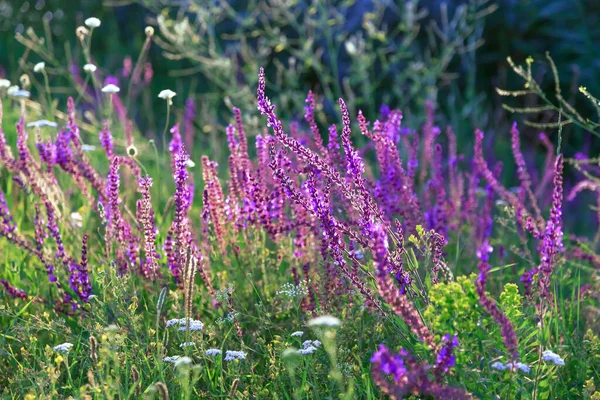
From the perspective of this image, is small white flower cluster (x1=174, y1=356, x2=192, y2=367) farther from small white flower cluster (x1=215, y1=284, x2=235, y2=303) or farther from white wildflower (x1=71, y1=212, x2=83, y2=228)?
white wildflower (x1=71, y1=212, x2=83, y2=228)

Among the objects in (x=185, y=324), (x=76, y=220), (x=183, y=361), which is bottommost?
(x=76, y=220)

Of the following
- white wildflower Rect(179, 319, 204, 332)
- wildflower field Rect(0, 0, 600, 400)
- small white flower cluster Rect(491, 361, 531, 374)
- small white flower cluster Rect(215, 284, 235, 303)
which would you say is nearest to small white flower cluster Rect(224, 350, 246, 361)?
wildflower field Rect(0, 0, 600, 400)

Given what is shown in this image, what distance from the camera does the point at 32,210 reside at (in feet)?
14.1

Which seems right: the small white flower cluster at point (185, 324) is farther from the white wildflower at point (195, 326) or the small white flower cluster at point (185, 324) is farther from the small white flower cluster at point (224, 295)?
the small white flower cluster at point (224, 295)

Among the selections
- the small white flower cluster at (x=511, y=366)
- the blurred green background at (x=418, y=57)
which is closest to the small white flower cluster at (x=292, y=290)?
the small white flower cluster at (x=511, y=366)

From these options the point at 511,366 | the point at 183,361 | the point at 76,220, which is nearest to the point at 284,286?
the point at 183,361

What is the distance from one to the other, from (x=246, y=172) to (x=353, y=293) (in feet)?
2.18

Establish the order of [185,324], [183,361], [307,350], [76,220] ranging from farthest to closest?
[76,220], [185,324], [307,350], [183,361]

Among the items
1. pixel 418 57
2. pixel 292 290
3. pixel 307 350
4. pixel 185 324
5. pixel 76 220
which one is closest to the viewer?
pixel 307 350

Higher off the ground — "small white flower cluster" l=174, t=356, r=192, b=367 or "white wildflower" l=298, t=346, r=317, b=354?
"small white flower cluster" l=174, t=356, r=192, b=367

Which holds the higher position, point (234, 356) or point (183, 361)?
point (183, 361)

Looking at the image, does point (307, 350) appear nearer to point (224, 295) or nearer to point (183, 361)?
point (224, 295)

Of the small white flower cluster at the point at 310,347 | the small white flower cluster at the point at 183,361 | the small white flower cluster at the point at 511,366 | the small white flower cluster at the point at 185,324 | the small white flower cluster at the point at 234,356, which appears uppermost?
the small white flower cluster at the point at 183,361

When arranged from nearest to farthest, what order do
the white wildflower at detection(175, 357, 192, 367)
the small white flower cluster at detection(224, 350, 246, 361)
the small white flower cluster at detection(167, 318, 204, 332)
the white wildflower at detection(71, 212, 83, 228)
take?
the white wildflower at detection(175, 357, 192, 367) < the small white flower cluster at detection(224, 350, 246, 361) < the small white flower cluster at detection(167, 318, 204, 332) < the white wildflower at detection(71, 212, 83, 228)
